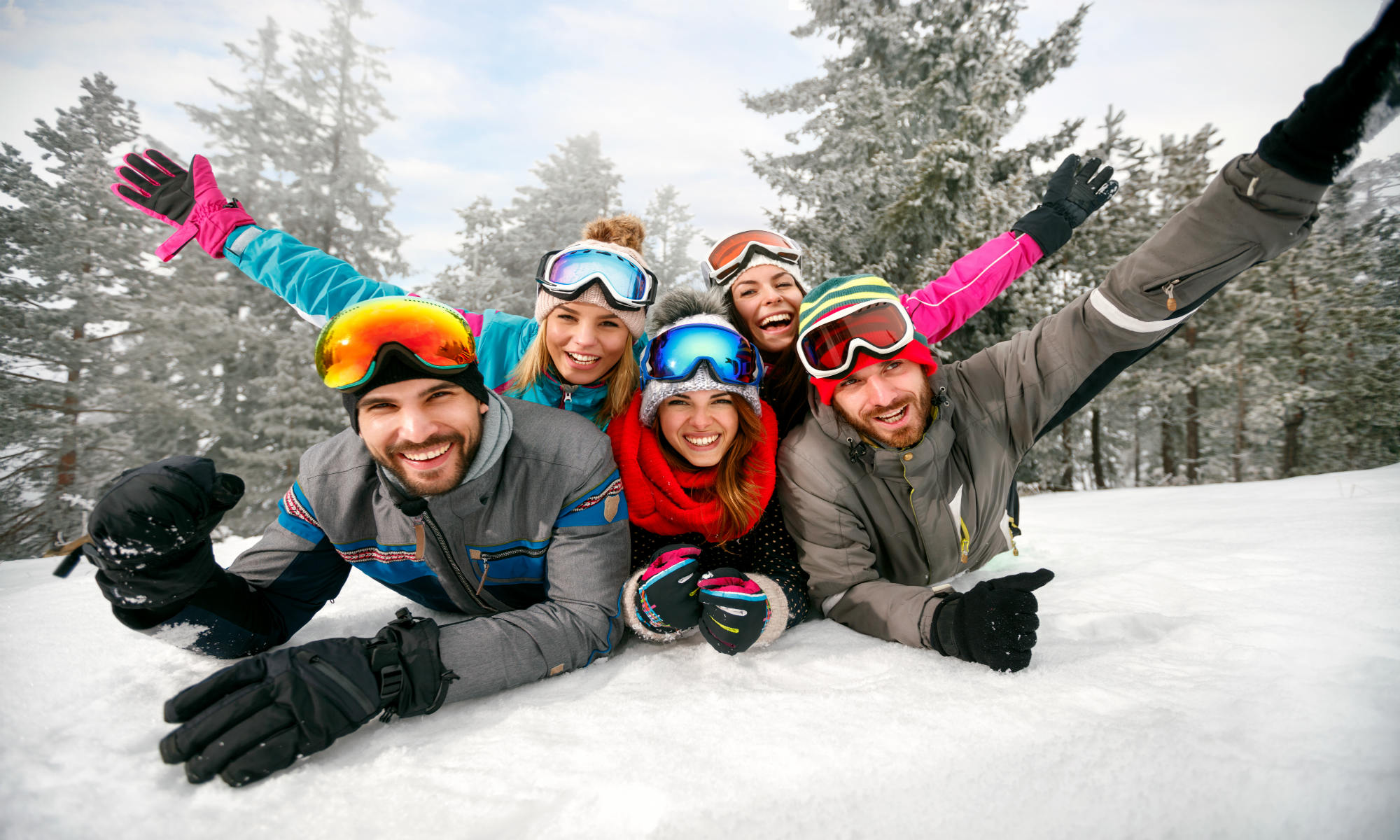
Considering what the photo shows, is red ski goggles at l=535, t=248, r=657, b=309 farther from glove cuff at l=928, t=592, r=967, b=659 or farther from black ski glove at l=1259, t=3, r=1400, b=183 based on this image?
black ski glove at l=1259, t=3, r=1400, b=183

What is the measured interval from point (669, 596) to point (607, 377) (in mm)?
1537

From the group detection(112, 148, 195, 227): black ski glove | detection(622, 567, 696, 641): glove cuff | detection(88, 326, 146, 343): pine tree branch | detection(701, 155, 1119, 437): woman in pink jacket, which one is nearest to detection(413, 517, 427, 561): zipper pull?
detection(622, 567, 696, 641): glove cuff

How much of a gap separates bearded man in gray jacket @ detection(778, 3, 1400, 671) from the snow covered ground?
29 centimetres

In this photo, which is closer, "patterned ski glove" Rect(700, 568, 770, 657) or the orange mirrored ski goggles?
the orange mirrored ski goggles

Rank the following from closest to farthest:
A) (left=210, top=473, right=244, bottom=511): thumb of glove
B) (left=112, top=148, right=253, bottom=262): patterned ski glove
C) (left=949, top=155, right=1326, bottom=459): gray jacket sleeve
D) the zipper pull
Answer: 1. (left=210, top=473, right=244, bottom=511): thumb of glove
2. (left=949, top=155, right=1326, bottom=459): gray jacket sleeve
3. the zipper pull
4. (left=112, top=148, right=253, bottom=262): patterned ski glove

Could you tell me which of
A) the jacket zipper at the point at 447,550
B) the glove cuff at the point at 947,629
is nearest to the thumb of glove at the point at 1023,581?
the glove cuff at the point at 947,629

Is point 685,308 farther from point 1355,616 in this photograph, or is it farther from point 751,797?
point 1355,616

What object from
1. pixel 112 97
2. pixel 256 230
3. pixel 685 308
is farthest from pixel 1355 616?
pixel 112 97

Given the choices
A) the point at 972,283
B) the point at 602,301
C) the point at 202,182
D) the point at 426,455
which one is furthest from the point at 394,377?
the point at 972,283

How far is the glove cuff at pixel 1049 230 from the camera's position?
4.07 meters

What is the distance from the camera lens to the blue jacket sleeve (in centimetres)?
352

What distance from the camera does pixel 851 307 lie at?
2.74 m

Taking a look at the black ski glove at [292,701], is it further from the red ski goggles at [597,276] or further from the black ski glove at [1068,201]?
the black ski glove at [1068,201]

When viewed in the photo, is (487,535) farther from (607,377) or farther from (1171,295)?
(1171,295)
